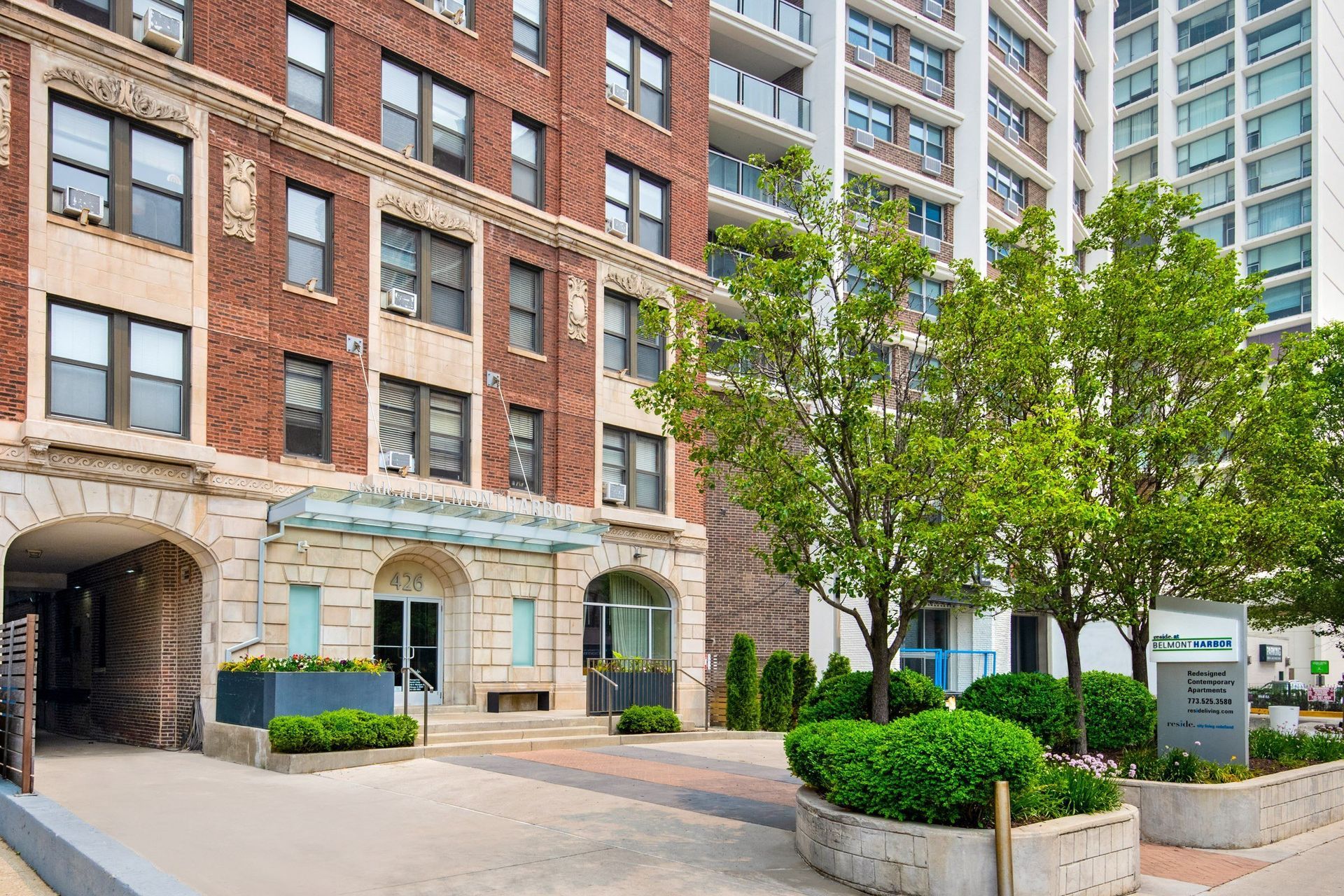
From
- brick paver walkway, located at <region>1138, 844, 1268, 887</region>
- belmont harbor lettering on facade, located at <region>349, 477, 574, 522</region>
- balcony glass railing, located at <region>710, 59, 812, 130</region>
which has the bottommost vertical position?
brick paver walkway, located at <region>1138, 844, 1268, 887</region>

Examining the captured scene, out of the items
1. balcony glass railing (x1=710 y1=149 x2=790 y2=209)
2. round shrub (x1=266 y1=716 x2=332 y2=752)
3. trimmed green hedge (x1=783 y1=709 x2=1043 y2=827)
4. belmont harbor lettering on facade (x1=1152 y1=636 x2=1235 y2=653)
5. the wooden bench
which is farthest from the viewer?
balcony glass railing (x1=710 y1=149 x2=790 y2=209)

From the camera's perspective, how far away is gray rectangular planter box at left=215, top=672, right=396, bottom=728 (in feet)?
57.0

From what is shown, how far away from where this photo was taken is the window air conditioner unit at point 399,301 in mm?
22844

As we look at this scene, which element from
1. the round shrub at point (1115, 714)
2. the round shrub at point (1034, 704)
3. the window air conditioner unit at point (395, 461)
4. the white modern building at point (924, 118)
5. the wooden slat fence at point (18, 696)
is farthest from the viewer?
the white modern building at point (924, 118)

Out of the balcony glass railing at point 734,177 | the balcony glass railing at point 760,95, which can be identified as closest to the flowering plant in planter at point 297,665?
the balcony glass railing at point 734,177

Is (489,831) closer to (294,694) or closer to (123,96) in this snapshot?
(294,694)

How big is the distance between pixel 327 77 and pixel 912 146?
943 inches

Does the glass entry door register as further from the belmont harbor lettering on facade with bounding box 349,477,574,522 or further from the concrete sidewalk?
the concrete sidewalk

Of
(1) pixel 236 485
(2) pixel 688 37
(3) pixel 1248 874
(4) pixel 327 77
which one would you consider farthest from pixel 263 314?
(3) pixel 1248 874

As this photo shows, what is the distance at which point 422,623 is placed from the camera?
23.8 meters

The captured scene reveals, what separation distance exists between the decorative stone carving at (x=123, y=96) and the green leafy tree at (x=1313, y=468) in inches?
716

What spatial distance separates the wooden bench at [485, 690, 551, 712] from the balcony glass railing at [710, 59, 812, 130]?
1788cm

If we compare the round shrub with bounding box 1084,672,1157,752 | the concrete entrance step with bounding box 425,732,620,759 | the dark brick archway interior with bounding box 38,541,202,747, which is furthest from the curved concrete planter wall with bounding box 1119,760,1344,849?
the dark brick archway interior with bounding box 38,541,202,747

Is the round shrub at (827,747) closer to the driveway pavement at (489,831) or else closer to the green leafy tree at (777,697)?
the driveway pavement at (489,831)
